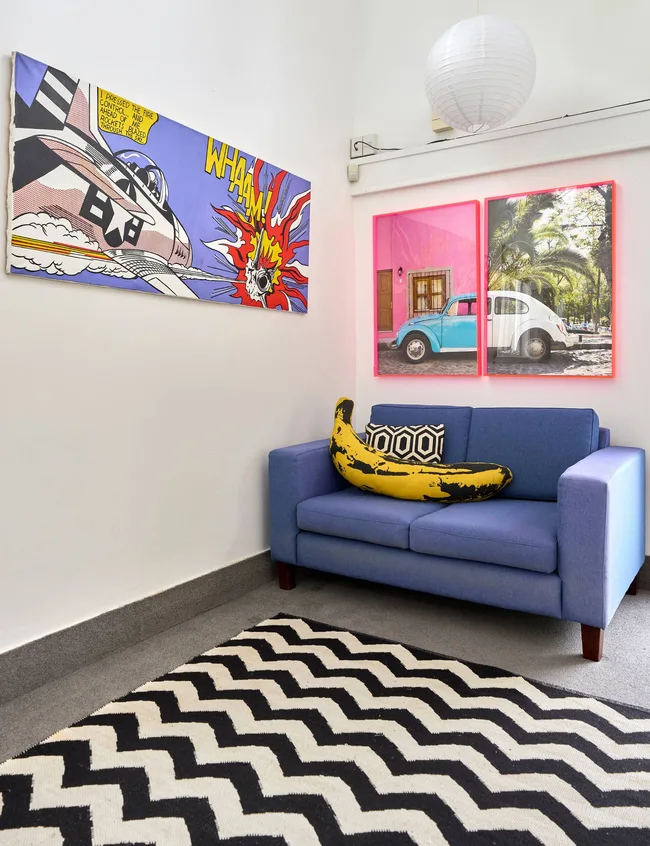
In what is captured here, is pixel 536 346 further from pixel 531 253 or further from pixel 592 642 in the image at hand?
pixel 592 642

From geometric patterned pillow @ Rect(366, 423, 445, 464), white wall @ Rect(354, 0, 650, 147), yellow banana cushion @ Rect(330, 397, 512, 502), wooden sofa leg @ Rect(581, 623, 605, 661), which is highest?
white wall @ Rect(354, 0, 650, 147)

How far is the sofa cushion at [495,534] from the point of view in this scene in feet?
7.60

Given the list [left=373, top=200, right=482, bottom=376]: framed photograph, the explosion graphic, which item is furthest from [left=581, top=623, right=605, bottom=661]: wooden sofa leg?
the explosion graphic

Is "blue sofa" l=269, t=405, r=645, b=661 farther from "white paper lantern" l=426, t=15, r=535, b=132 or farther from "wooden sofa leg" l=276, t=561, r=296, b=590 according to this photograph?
"white paper lantern" l=426, t=15, r=535, b=132

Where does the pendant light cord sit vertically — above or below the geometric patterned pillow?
above

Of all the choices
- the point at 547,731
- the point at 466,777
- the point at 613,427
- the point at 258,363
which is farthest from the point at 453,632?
the point at 258,363

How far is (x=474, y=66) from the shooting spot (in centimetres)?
249

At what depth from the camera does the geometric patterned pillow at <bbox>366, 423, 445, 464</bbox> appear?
3.12 meters

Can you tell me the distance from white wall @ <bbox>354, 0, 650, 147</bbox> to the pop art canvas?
89cm

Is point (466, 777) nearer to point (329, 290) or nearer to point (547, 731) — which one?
point (547, 731)

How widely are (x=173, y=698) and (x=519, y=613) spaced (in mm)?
1478

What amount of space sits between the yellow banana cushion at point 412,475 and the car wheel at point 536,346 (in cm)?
72

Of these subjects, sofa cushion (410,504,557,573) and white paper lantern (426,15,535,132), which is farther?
white paper lantern (426,15,535,132)

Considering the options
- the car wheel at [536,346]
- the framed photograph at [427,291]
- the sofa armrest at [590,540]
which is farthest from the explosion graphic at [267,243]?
the sofa armrest at [590,540]
